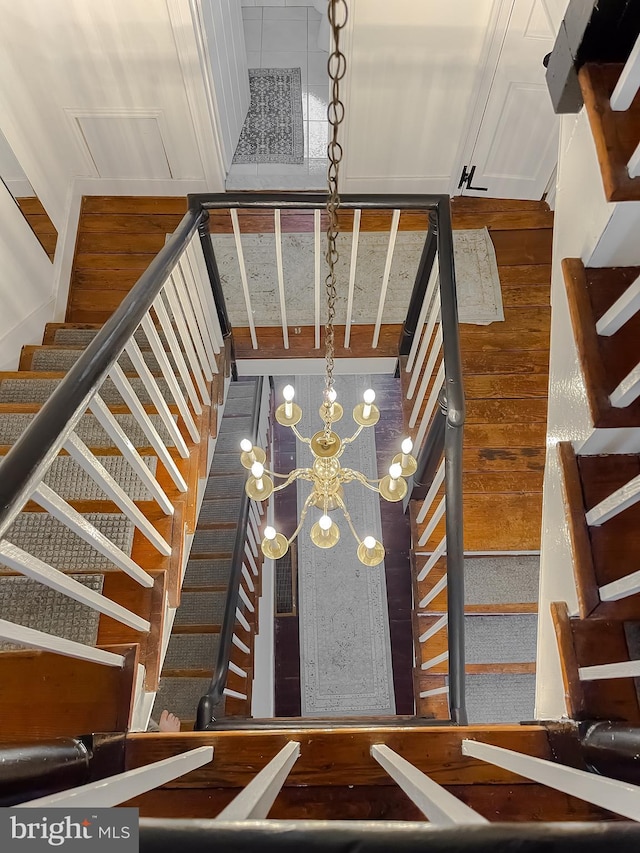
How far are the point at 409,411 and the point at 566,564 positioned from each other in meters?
1.70

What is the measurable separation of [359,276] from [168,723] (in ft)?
9.00

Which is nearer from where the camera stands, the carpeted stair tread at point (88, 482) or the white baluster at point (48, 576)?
the white baluster at point (48, 576)

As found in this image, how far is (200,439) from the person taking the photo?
241 centimetres

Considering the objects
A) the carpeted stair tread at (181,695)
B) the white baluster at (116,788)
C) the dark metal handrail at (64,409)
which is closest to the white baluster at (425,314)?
the dark metal handrail at (64,409)

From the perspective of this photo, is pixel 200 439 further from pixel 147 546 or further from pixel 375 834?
pixel 375 834

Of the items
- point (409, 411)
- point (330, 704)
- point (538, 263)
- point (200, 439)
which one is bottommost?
point (330, 704)

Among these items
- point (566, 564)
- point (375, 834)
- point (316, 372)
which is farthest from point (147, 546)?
point (316, 372)

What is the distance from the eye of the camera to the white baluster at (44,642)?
2.97 feet

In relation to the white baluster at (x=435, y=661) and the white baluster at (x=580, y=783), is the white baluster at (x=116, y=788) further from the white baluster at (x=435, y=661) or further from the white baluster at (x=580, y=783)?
the white baluster at (x=435, y=661)

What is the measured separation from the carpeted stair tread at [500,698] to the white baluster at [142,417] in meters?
2.09

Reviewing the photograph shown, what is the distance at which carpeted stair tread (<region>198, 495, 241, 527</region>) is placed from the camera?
4.10 metres

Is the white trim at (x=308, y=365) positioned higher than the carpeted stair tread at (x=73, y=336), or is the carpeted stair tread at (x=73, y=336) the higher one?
the carpeted stair tread at (x=73, y=336)

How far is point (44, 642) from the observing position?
3.33ft

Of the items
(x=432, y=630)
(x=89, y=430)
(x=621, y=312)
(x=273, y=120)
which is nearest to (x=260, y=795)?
(x=621, y=312)
